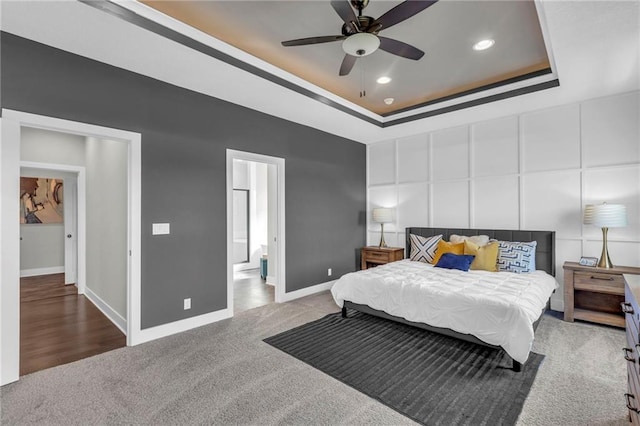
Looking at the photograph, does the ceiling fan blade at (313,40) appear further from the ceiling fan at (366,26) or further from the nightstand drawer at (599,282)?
the nightstand drawer at (599,282)

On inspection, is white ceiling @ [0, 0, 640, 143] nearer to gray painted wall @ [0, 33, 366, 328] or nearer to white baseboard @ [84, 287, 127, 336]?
gray painted wall @ [0, 33, 366, 328]

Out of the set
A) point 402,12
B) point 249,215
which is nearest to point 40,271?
point 249,215

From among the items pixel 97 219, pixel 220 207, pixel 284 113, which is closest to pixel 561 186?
pixel 284 113

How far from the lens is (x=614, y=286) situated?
11.4 ft

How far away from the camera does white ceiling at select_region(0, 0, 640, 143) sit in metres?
2.28

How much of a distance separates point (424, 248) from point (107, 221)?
4676mm

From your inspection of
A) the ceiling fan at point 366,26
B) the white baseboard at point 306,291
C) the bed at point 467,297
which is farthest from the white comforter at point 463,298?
the ceiling fan at point 366,26

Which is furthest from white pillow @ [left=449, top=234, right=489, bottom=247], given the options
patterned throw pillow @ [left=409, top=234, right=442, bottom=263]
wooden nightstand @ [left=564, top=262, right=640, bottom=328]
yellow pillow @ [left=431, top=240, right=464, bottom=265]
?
wooden nightstand @ [left=564, top=262, right=640, bottom=328]

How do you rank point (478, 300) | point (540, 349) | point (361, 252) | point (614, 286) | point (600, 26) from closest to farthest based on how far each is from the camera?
point (600, 26)
point (478, 300)
point (540, 349)
point (614, 286)
point (361, 252)

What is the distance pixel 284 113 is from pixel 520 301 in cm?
367

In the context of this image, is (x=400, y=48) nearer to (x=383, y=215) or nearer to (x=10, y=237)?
(x=383, y=215)

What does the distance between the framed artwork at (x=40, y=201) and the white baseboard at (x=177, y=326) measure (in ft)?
19.0

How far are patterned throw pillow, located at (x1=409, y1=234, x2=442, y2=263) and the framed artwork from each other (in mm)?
7788

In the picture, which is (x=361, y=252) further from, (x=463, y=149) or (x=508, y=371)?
(x=508, y=371)
